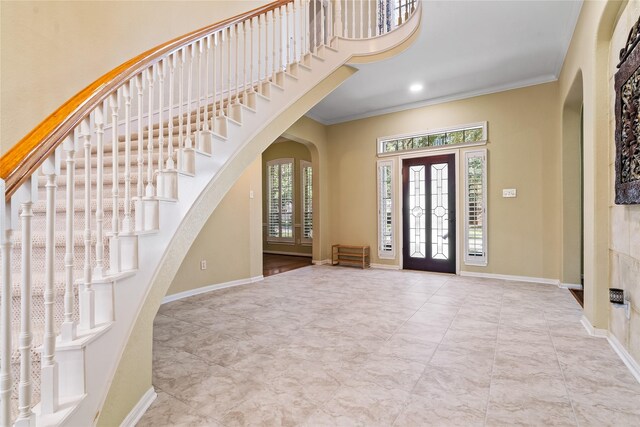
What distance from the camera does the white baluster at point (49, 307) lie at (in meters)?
1.06

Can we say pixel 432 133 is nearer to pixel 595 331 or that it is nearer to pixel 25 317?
pixel 595 331

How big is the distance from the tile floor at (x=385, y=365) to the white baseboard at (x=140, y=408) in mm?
39

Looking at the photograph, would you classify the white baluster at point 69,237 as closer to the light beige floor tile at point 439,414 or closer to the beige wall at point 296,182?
the light beige floor tile at point 439,414

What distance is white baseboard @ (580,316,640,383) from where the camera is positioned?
207 cm

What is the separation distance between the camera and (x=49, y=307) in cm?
106

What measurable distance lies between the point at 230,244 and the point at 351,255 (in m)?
2.64

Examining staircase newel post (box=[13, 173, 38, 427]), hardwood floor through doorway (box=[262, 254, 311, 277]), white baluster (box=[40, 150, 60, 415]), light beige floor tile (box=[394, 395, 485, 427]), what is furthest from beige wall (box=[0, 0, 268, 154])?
hardwood floor through doorway (box=[262, 254, 311, 277])

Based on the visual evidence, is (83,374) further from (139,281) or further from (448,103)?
(448,103)

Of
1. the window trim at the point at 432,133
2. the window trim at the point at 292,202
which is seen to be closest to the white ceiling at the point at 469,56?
the window trim at the point at 432,133

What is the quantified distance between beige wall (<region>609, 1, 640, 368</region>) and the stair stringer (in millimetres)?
2857

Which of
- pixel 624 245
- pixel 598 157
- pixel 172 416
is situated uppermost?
pixel 598 157

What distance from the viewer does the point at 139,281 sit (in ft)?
5.43

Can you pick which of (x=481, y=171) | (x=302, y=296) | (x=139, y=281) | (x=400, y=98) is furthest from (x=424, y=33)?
(x=139, y=281)

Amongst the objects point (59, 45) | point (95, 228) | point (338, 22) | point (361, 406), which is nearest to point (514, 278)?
point (361, 406)
